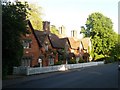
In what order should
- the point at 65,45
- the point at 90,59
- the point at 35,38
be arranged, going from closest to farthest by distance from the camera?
the point at 35,38 < the point at 65,45 < the point at 90,59

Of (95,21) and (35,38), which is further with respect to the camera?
(95,21)

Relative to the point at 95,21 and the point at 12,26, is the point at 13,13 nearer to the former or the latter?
the point at 12,26

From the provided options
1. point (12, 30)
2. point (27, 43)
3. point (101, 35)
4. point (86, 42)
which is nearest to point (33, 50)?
point (27, 43)

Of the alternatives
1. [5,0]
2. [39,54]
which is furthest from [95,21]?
[5,0]

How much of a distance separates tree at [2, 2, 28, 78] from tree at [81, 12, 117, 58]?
212 ft

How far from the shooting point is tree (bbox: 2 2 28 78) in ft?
92.1

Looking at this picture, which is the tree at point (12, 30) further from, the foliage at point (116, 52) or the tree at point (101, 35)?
the foliage at point (116, 52)

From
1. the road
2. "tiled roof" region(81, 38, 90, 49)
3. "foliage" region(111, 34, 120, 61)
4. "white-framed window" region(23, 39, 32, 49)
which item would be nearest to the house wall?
"white-framed window" region(23, 39, 32, 49)

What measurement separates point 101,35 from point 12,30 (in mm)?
68032

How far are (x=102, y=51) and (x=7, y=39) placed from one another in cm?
6821

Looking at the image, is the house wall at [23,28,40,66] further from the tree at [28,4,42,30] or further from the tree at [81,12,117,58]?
the tree at [81,12,117,58]

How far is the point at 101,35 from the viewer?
9419 cm

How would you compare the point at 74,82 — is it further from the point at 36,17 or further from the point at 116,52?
the point at 116,52

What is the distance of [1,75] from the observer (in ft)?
95.5
